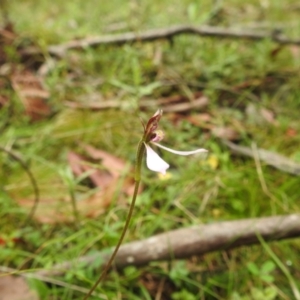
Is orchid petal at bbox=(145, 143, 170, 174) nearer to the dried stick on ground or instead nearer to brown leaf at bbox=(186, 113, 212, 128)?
the dried stick on ground

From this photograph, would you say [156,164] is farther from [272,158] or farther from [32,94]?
[32,94]

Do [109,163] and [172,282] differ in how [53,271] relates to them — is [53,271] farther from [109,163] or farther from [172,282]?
[109,163]

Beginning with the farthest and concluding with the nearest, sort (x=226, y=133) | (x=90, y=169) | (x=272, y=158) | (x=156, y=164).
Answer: (x=226, y=133)
(x=272, y=158)
(x=90, y=169)
(x=156, y=164)

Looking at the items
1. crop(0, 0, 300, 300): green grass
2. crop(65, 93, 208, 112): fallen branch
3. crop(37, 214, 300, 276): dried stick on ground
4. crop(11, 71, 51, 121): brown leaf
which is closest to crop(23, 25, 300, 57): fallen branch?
crop(0, 0, 300, 300): green grass

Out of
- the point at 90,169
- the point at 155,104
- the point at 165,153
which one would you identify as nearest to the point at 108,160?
the point at 90,169

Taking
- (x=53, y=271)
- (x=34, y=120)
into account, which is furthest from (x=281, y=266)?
(x=34, y=120)
